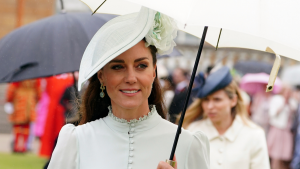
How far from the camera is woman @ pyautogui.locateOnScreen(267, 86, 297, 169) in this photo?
408 inches

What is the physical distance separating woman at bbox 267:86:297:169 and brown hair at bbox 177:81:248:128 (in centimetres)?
506

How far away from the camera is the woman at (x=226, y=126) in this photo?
5043 mm

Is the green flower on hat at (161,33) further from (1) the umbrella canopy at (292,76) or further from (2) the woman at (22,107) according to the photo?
(1) the umbrella canopy at (292,76)

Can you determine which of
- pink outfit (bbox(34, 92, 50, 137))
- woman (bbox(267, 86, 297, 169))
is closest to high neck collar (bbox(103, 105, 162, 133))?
woman (bbox(267, 86, 297, 169))

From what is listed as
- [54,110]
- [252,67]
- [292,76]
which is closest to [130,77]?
[54,110]

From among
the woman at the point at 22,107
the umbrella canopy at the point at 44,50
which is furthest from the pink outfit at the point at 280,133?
the umbrella canopy at the point at 44,50

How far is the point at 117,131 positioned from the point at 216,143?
89.7 inches

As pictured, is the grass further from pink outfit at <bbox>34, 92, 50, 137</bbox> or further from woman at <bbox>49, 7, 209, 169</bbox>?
woman at <bbox>49, 7, 209, 169</bbox>

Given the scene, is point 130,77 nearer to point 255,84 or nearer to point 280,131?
point 280,131

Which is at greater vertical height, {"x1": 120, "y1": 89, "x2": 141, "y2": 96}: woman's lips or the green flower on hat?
the green flower on hat

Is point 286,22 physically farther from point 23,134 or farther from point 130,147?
point 23,134

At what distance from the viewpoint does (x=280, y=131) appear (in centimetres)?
1051

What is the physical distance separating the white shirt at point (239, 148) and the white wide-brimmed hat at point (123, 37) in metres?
2.22

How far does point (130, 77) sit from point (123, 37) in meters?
0.21
